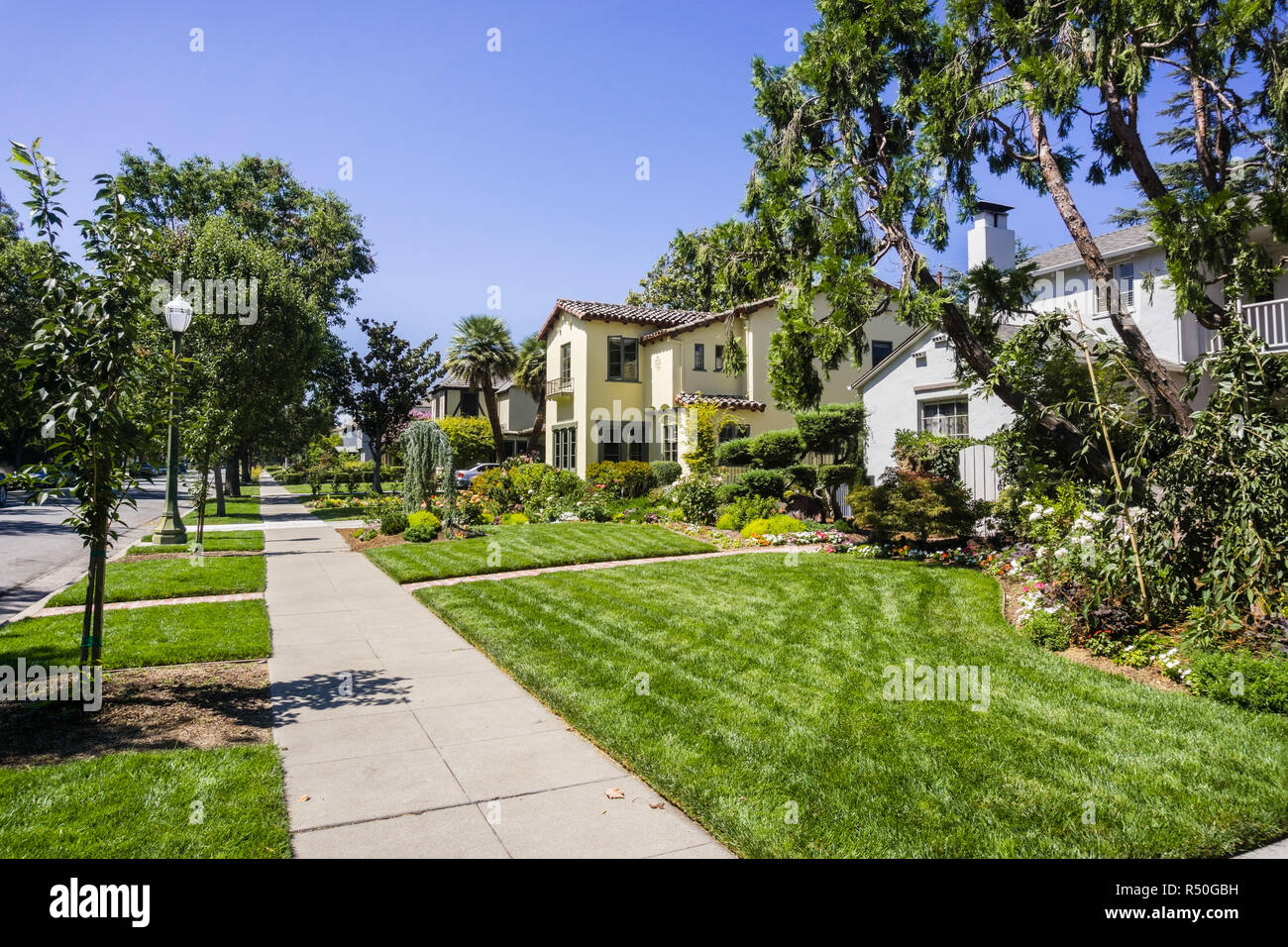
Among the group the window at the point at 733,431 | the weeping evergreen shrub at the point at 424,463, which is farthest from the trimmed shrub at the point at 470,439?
the weeping evergreen shrub at the point at 424,463

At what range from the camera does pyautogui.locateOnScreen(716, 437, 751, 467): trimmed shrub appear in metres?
20.9

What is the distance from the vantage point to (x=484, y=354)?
40.8 m

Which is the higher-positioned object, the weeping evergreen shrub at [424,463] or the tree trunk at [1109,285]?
the tree trunk at [1109,285]

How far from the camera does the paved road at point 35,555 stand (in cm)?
1118

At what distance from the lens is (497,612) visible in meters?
9.53

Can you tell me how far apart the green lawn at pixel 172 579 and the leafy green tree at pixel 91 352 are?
17.1 feet

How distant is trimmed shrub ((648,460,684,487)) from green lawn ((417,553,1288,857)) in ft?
49.2

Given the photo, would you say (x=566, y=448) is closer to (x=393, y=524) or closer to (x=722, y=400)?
(x=722, y=400)

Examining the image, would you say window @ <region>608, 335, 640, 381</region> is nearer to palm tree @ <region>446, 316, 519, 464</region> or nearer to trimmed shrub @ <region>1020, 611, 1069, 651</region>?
palm tree @ <region>446, 316, 519, 464</region>

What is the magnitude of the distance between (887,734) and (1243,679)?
9.47 feet

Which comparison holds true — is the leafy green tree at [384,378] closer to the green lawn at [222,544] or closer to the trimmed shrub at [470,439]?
the trimmed shrub at [470,439]

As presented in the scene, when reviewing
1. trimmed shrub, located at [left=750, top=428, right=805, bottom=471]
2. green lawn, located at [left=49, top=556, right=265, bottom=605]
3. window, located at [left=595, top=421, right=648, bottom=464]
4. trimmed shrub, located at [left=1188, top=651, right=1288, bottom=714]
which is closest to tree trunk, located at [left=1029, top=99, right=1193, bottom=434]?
trimmed shrub, located at [left=1188, top=651, right=1288, bottom=714]
